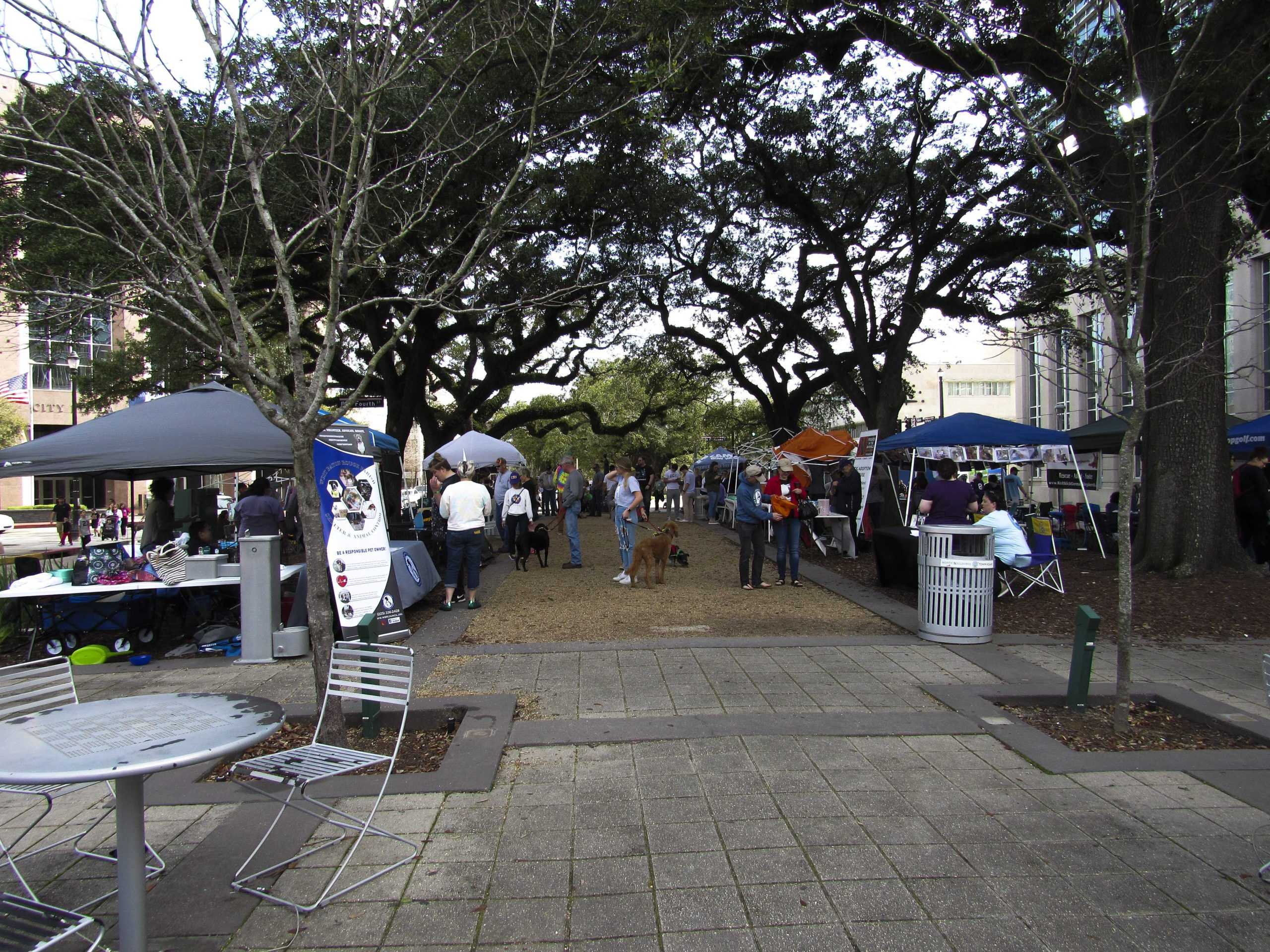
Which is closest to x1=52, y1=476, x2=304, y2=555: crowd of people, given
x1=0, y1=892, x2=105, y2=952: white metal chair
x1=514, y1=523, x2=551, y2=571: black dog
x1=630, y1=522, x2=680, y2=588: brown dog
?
x1=0, y1=892, x2=105, y2=952: white metal chair

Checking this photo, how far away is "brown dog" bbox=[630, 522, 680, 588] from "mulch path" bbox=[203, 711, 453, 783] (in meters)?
6.04

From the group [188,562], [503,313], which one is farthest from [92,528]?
[188,562]

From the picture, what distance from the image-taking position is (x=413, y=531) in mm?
12016

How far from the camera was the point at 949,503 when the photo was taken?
8.80 m

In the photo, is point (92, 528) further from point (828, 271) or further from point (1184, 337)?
point (1184, 337)

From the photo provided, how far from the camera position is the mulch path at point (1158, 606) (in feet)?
26.4

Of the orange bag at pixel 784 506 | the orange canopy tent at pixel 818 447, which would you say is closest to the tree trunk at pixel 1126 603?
the orange bag at pixel 784 506

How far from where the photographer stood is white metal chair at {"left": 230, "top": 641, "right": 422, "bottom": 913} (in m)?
3.33

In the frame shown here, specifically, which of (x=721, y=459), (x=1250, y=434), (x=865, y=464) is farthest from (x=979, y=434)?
(x=721, y=459)

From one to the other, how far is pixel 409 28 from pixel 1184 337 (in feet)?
30.1

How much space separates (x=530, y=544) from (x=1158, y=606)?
29.8ft

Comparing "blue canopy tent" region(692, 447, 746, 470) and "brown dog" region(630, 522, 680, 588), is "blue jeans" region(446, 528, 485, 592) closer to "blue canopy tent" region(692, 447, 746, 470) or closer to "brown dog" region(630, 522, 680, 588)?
"brown dog" region(630, 522, 680, 588)

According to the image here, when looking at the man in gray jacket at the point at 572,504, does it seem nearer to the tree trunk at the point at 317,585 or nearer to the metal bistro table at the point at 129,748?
the tree trunk at the point at 317,585

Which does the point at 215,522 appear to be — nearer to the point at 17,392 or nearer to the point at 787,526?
the point at 787,526
